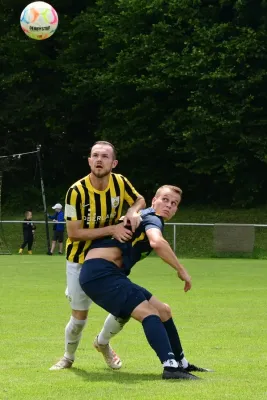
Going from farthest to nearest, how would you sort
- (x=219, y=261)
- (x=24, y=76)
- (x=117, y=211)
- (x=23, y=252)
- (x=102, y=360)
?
1. (x=24, y=76)
2. (x=23, y=252)
3. (x=219, y=261)
4. (x=102, y=360)
5. (x=117, y=211)

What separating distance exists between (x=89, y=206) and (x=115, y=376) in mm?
1402

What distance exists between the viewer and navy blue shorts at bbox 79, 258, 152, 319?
812 centimetres

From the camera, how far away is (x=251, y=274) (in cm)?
2253

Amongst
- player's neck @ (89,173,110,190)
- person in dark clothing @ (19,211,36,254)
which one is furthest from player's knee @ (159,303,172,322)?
person in dark clothing @ (19,211,36,254)

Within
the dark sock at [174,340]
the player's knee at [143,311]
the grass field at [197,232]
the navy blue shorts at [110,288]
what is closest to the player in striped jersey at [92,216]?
the navy blue shorts at [110,288]

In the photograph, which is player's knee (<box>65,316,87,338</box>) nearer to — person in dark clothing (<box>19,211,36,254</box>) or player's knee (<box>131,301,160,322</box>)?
player's knee (<box>131,301,160,322</box>)

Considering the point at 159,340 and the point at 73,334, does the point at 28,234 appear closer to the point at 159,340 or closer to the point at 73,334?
the point at 73,334

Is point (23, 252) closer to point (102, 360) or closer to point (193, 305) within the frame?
point (193, 305)

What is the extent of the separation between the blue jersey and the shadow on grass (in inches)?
33.1

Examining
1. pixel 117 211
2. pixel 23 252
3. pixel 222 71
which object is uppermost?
pixel 222 71

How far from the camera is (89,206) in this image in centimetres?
862

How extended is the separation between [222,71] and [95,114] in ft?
30.4

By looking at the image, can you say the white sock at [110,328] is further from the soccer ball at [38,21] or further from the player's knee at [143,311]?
the soccer ball at [38,21]

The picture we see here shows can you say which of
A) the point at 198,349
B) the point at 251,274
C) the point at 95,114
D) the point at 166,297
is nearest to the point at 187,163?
the point at 95,114
